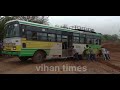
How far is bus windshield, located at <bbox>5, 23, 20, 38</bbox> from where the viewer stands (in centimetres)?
1278

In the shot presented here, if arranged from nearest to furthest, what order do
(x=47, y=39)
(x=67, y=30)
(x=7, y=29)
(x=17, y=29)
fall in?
(x=17, y=29) → (x=7, y=29) → (x=47, y=39) → (x=67, y=30)

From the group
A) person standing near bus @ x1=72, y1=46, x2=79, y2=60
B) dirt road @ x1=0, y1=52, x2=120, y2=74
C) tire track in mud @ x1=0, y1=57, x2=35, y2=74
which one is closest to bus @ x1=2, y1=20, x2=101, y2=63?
person standing near bus @ x1=72, y1=46, x2=79, y2=60

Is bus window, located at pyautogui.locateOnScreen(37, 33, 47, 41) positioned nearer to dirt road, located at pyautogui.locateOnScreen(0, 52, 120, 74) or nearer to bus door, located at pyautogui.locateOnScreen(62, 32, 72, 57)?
dirt road, located at pyautogui.locateOnScreen(0, 52, 120, 74)

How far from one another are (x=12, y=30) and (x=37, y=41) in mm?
1861

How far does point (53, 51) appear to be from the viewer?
15391 mm

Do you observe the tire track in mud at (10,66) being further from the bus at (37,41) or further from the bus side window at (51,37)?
the bus side window at (51,37)

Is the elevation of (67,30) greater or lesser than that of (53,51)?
greater

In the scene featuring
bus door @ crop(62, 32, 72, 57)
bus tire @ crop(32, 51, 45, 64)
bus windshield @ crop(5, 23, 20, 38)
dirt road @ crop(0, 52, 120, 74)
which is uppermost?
bus windshield @ crop(5, 23, 20, 38)

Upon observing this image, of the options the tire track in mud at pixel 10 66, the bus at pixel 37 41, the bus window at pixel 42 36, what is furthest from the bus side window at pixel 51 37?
the tire track in mud at pixel 10 66

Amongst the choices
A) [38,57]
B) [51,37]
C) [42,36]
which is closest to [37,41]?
[42,36]

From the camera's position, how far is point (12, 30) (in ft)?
43.2
